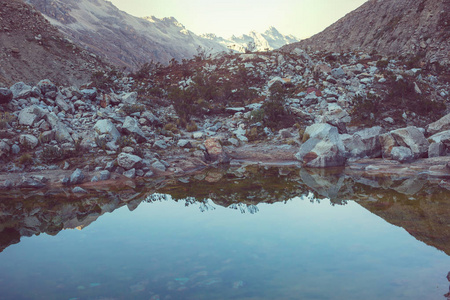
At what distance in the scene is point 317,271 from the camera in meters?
4.75

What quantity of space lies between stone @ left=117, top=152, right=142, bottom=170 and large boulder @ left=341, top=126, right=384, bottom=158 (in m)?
9.02

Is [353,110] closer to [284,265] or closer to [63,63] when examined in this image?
[284,265]

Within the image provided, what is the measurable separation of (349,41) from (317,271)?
153ft

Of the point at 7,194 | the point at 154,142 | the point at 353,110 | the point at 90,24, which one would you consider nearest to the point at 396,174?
the point at 353,110

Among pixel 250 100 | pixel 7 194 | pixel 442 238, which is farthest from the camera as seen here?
pixel 250 100

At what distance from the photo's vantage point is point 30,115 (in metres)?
13.0

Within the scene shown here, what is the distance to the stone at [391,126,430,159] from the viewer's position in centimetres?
1244

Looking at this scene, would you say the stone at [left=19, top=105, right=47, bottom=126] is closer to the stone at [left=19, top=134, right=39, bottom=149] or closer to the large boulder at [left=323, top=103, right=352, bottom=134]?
the stone at [left=19, top=134, right=39, bottom=149]

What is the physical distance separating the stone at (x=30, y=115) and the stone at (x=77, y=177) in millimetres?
4138

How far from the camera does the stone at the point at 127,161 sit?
11.4 meters

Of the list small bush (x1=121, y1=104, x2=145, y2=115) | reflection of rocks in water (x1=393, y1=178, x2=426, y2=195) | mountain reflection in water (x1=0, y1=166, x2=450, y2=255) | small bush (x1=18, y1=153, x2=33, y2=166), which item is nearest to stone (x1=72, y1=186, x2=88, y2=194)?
mountain reflection in water (x1=0, y1=166, x2=450, y2=255)

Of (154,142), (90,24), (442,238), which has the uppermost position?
(90,24)

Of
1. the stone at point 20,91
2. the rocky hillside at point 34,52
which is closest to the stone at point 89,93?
the stone at point 20,91

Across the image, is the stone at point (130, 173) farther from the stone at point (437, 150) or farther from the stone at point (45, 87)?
the stone at point (437, 150)
